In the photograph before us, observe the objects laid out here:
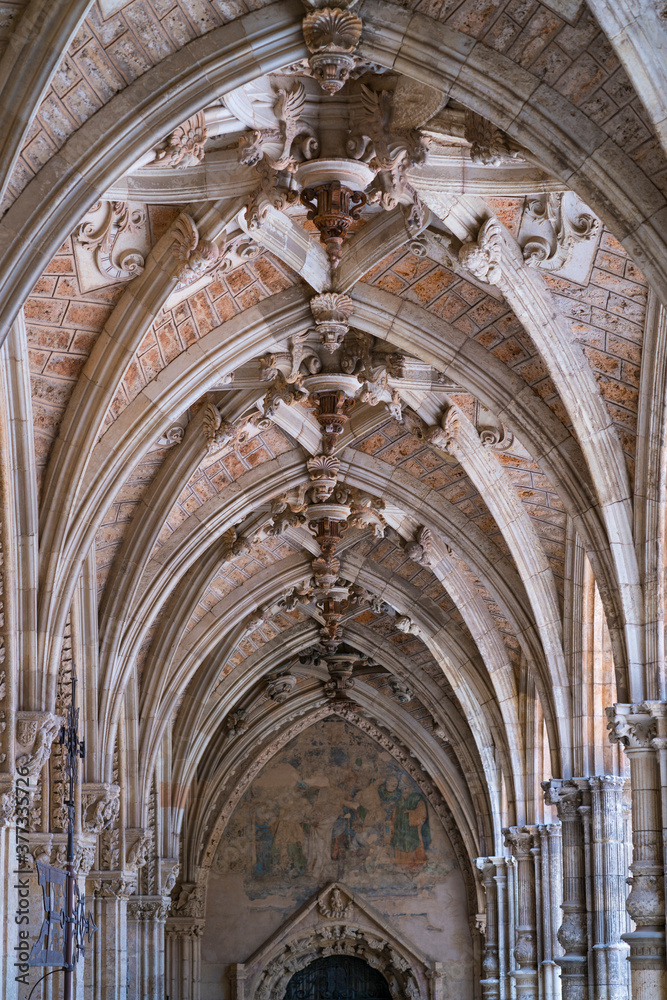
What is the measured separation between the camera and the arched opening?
2486 centimetres

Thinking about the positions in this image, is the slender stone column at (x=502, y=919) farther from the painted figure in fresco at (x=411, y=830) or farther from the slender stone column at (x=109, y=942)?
the painted figure in fresco at (x=411, y=830)

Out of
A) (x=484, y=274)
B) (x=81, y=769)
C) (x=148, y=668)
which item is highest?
(x=484, y=274)

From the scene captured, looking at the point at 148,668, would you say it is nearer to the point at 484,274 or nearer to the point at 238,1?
the point at 484,274

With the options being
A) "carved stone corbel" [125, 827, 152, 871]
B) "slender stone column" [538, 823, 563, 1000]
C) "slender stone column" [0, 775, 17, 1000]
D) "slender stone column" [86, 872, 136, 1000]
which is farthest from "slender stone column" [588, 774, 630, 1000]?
"carved stone corbel" [125, 827, 152, 871]

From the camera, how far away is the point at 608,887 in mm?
12320

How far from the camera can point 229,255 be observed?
10961 millimetres

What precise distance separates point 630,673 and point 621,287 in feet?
9.48

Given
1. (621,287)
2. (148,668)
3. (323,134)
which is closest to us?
(323,134)

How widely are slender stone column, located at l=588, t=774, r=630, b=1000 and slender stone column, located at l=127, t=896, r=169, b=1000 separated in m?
7.67

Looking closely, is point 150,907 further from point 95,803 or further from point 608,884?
point 608,884

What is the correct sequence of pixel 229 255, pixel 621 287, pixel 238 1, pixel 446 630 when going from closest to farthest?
pixel 238 1 < pixel 621 287 < pixel 229 255 < pixel 446 630

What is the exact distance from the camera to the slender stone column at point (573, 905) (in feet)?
40.8

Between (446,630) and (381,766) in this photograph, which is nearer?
(446,630)

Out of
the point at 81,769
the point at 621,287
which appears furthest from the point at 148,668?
the point at 621,287
